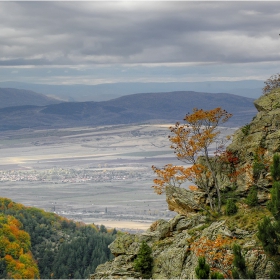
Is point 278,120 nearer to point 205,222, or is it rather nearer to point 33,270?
point 205,222

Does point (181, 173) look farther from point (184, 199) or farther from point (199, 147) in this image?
point (199, 147)

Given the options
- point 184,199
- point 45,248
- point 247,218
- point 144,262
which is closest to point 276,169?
point 247,218

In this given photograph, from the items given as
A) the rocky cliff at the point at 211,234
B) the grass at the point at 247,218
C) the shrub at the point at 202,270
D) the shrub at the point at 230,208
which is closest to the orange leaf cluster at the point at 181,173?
the rocky cliff at the point at 211,234

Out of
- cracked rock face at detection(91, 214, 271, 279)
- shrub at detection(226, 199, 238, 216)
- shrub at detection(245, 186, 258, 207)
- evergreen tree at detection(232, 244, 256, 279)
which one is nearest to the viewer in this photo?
evergreen tree at detection(232, 244, 256, 279)

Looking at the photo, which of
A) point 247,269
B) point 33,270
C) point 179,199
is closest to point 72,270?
point 33,270

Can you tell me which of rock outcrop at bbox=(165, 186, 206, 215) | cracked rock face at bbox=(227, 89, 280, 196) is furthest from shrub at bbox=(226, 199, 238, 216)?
rock outcrop at bbox=(165, 186, 206, 215)

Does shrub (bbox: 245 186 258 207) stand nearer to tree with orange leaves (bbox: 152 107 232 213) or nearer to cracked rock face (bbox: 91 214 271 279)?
cracked rock face (bbox: 91 214 271 279)

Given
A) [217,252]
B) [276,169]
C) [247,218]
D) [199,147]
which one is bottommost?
[217,252]
